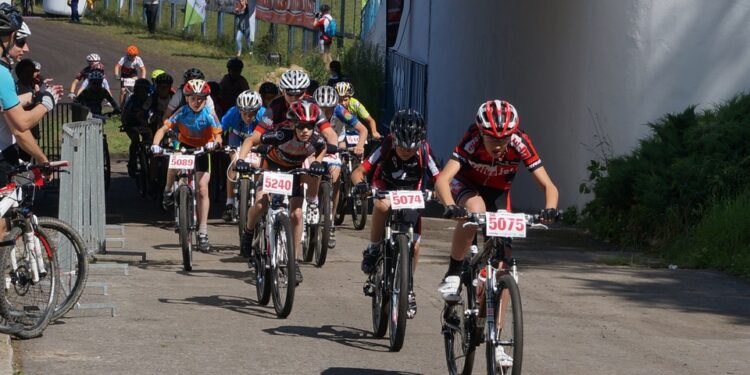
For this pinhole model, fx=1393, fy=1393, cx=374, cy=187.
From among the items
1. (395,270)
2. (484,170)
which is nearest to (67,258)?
(395,270)

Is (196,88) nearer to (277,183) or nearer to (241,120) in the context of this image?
(241,120)

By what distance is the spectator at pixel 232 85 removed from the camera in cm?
1973

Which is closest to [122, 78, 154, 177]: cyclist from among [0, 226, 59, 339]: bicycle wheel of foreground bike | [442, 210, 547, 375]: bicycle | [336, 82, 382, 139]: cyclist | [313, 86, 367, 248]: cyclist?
[313, 86, 367, 248]: cyclist

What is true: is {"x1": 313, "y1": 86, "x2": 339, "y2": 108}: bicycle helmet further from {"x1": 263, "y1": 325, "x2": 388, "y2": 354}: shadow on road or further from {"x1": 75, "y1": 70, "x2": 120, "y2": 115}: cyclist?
{"x1": 75, "y1": 70, "x2": 120, "y2": 115}: cyclist

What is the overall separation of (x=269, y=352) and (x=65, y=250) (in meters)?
1.55

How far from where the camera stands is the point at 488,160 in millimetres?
8922

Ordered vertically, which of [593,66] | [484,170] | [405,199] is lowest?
[405,199]

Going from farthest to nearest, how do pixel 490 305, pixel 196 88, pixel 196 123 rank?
pixel 196 123
pixel 196 88
pixel 490 305

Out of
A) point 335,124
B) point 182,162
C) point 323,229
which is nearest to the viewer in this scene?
point 182,162

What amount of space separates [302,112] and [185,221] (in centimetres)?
179

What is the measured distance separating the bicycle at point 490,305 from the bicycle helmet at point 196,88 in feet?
20.8

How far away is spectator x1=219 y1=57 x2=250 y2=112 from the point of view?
1973cm

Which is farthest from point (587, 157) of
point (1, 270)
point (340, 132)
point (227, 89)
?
point (1, 270)

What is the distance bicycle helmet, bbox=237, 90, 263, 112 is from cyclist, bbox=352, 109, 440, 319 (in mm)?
5088
